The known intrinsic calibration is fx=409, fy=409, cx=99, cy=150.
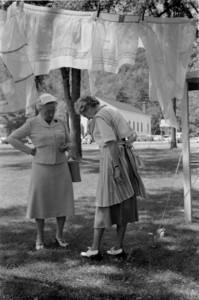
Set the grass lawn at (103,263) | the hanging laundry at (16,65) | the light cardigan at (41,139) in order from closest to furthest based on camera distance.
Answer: the grass lawn at (103,263), the hanging laundry at (16,65), the light cardigan at (41,139)

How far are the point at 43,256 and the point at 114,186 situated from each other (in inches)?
44.9

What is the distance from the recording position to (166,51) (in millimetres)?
4090

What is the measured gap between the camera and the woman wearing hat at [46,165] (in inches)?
178

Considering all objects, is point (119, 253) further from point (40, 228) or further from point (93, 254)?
point (40, 228)

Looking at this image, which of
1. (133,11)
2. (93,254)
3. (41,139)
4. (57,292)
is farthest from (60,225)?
(133,11)

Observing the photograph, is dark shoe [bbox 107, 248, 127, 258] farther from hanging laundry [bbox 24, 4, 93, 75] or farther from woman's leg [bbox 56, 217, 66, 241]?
hanging laundry [bbox 24, 4, 93, 75]

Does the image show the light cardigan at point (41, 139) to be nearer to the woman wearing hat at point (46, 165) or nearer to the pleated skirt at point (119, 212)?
the woman wearing hat at point (46, 165)

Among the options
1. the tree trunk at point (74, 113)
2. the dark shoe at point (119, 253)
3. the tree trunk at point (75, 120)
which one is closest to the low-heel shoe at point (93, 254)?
the dark shoe at point (119, 253)

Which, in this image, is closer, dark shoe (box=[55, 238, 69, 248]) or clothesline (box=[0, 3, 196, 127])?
clothesline (box=[0, 3, 196, 127])

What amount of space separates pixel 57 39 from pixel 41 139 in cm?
115

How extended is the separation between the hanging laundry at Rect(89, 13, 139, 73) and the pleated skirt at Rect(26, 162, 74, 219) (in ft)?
4.33

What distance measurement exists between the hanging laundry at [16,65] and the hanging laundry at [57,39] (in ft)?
0.30

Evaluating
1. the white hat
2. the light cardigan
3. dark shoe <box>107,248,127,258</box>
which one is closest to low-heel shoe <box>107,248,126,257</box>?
dark shoe <box>107,248,127,258</box>

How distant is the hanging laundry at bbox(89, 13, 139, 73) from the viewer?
3986 mm
